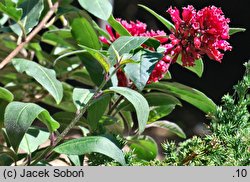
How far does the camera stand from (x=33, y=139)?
5.14 feet

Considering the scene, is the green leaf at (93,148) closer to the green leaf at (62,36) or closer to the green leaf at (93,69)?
the green leaf at (93,69)

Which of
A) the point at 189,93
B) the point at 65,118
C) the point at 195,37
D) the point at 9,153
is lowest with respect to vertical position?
the point at 9,153

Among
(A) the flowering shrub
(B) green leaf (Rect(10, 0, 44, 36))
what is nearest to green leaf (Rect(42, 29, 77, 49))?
(A) the flowering shrub

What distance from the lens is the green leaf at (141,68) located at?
1.38 metres

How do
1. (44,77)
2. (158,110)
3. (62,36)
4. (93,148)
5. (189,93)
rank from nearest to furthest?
(93,148) < (44,77) < (189,93) < (158,110) < (62,36)

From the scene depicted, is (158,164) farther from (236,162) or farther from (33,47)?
(33,47)

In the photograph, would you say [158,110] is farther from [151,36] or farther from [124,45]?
[124,45]

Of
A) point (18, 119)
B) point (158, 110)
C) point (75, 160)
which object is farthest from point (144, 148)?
point (18, 119)

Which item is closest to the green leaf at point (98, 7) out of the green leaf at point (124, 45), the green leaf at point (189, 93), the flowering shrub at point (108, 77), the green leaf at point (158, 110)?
the flowering shrub at point (108, 77)

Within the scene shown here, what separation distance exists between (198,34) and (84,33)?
42cm

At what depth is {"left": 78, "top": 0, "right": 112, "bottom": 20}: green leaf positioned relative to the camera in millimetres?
1519

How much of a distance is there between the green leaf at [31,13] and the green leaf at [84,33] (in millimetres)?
123

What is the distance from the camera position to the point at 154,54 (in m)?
1.42

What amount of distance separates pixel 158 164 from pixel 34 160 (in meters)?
0.36
